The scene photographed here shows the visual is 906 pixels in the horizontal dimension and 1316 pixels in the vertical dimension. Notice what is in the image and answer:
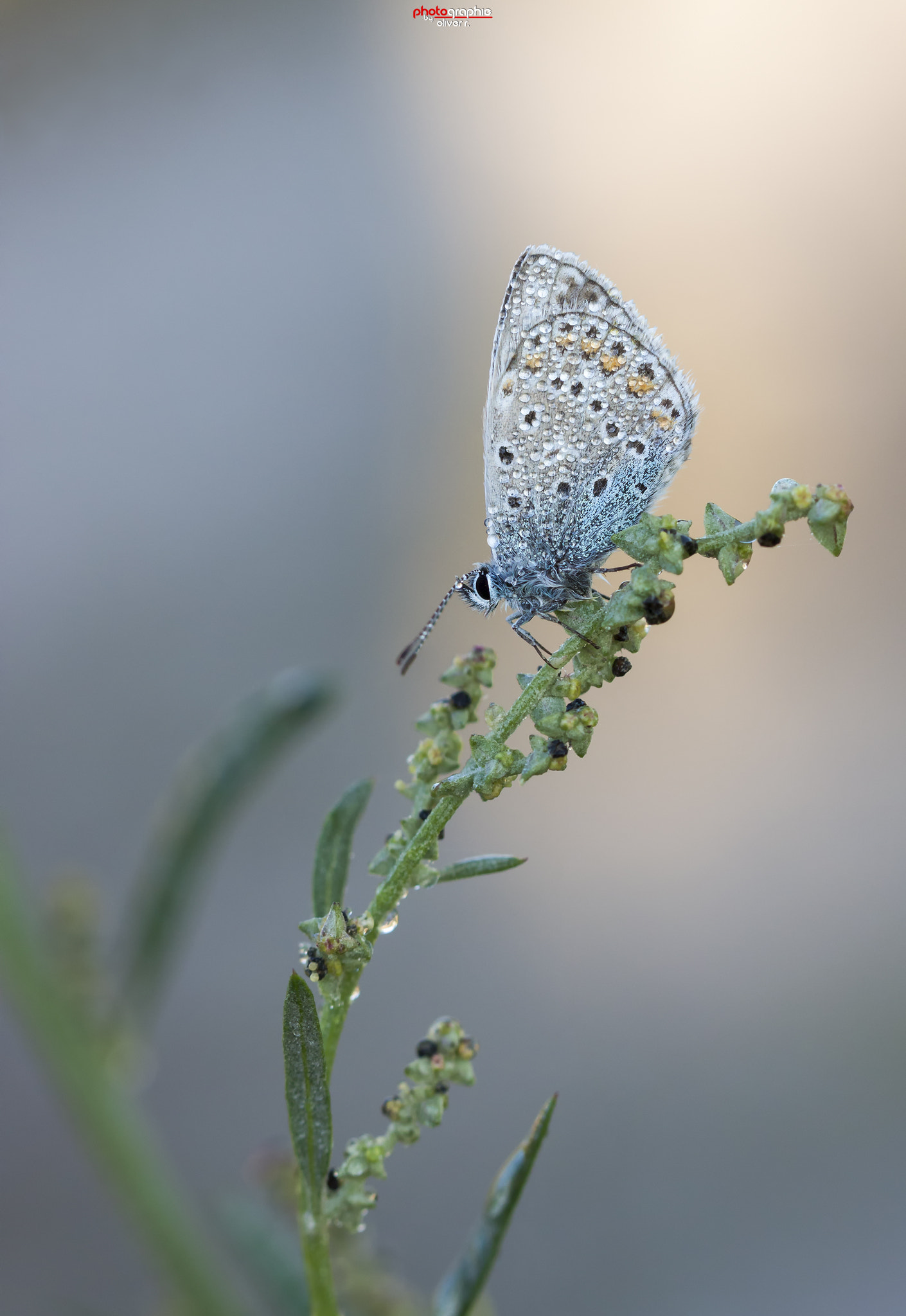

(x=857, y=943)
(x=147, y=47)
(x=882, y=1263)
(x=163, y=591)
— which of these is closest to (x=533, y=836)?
(x=857, y=943)

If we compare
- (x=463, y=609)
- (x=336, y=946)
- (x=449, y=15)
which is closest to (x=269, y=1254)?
(x=336, y=946)

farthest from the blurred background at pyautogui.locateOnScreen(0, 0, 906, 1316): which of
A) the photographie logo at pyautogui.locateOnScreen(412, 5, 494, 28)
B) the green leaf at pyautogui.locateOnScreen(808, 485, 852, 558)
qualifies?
the green leaf at pyautogui.locateOnScreen(808, 485, 852, 558)

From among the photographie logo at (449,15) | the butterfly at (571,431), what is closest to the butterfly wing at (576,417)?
the butterfly at (571,431)

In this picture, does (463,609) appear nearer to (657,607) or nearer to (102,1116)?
(102,1116)

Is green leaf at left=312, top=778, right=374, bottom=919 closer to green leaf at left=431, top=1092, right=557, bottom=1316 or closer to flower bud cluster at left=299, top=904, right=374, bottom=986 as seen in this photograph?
flower bud cluster at left=299, top=904, right=374, bottom=986

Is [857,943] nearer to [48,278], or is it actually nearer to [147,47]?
[48,278]
